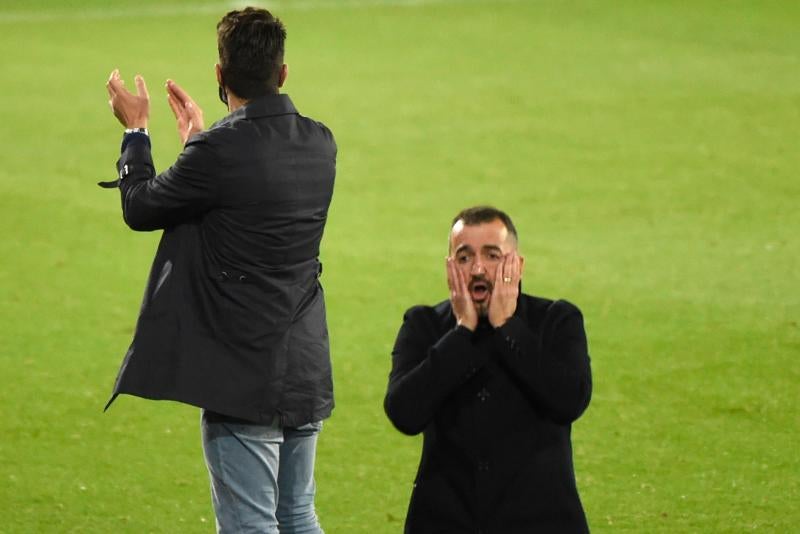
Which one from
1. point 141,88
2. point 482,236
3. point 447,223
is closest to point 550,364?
point 482,236

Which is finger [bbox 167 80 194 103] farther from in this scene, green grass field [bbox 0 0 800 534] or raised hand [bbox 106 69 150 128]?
green grass field [bbox 0 0 800 534]

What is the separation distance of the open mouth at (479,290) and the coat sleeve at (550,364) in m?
0.12

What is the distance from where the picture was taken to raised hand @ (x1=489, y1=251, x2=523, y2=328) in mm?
4156

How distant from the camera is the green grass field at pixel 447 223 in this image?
A: 7031 millimetres

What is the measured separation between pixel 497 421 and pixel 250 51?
4.27ft

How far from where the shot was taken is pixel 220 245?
4.56 m

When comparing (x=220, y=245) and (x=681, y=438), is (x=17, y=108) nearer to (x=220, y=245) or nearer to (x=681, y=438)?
(x=681, y=438)

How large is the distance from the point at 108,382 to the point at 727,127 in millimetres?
7841

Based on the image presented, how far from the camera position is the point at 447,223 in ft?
38.3

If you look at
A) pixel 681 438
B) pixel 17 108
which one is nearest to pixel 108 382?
pixel 681 438

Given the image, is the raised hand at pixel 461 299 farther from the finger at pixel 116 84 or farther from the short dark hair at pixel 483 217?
the finger at pixel 116 84

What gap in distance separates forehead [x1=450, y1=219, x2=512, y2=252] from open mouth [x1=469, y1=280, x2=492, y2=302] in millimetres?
97

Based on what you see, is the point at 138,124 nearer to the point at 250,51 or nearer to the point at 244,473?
the point at 250,51

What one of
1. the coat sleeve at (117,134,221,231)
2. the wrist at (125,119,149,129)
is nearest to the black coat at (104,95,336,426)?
the coat sleeve at (117,134,221,231)
